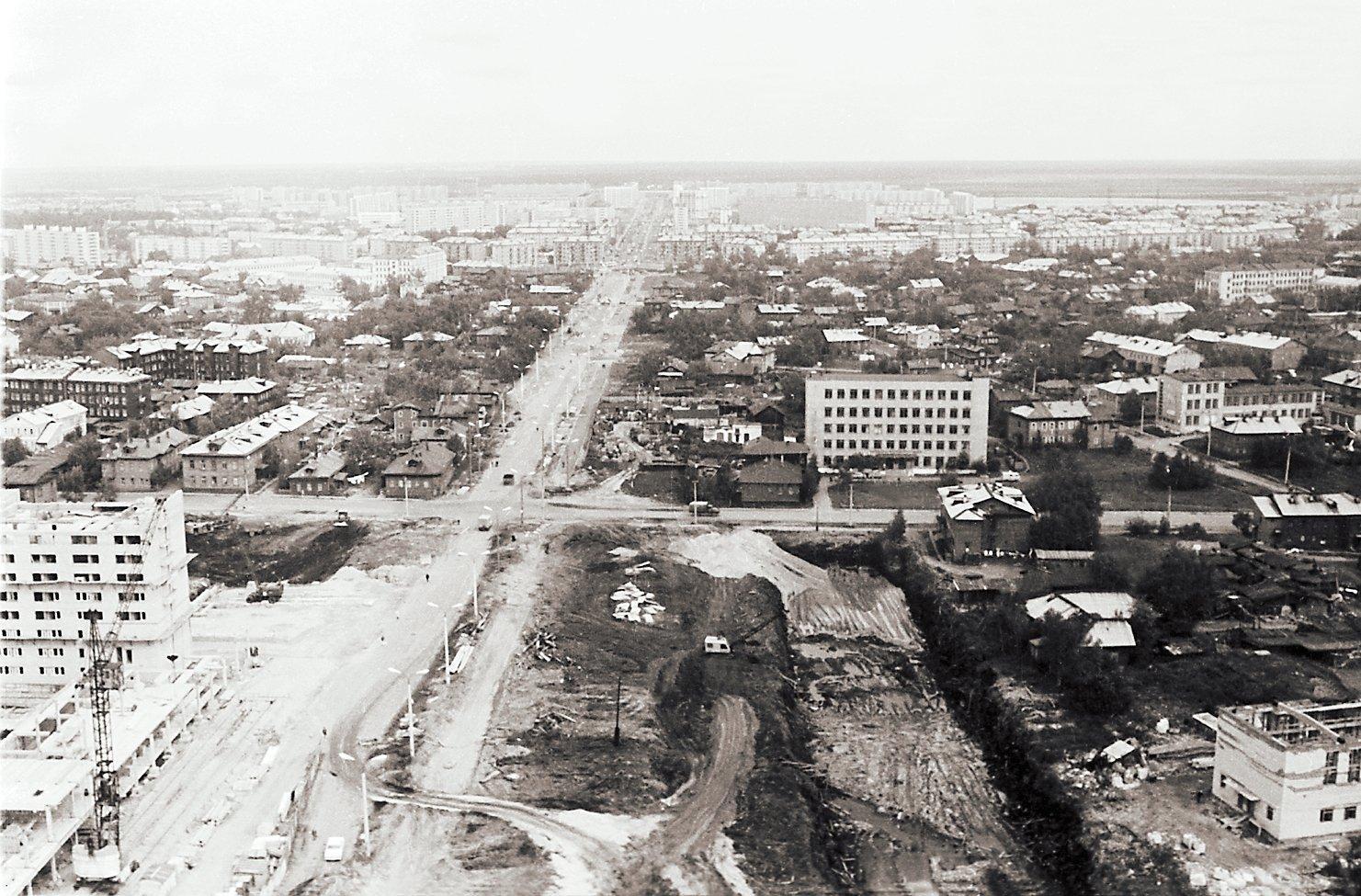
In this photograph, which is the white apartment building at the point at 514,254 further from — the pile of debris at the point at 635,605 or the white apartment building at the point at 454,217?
the pile of debris at the point at 635,605

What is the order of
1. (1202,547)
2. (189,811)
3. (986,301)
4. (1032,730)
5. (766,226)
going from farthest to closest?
(766,226), (986,301), (1202,547), (1032,730), (189,811)

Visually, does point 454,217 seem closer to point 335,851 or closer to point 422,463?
point 422,463

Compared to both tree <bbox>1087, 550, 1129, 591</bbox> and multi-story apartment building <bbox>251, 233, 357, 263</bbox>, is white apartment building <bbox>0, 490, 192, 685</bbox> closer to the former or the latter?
tree <bbox>1087, 550, 1129, 591</bbox>

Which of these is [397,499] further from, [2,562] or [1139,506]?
[1139,506]

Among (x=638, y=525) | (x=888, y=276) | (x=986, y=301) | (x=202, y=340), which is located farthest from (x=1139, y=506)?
(x=888, y=276)

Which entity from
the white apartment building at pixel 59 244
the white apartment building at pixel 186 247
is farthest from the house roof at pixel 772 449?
the white apartment building at pixel 186 247

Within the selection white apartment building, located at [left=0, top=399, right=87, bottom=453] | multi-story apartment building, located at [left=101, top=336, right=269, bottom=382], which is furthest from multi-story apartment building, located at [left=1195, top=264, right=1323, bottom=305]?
white apartment building, located at [left=0, top=399, right=87, bottom=453]
